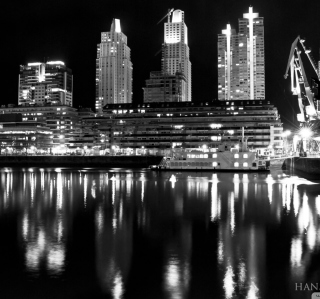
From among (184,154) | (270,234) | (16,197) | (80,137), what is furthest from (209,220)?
(80,137)

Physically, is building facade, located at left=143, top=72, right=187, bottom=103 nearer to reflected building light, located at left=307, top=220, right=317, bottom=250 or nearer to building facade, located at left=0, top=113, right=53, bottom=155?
building facade, located at left=0, top=113, right=53, bottom=155

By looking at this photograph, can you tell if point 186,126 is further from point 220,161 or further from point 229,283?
point 229,283

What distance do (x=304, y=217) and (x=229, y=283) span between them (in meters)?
13.2

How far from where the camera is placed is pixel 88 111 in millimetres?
151375

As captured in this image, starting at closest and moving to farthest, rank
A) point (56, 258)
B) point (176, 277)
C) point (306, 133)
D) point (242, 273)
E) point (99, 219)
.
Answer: point (176, 277) → point (242, 273) → point (56, 258) → point (99, 219) → point (306, 133)

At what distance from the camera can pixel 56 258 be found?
14.8 meters

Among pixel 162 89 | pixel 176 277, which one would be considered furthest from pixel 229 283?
pixel 162 89

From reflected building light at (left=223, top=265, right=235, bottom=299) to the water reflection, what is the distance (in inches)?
1.1

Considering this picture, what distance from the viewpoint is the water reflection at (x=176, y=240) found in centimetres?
1244

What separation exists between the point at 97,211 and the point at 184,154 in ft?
158

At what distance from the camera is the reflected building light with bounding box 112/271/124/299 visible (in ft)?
36.9

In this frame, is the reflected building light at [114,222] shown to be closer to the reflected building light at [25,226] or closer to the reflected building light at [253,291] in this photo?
the reflected building light at [25,226]

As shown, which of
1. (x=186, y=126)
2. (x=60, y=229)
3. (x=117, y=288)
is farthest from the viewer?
(x=186, y=126)

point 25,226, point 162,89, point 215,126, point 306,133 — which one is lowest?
point 25,226
